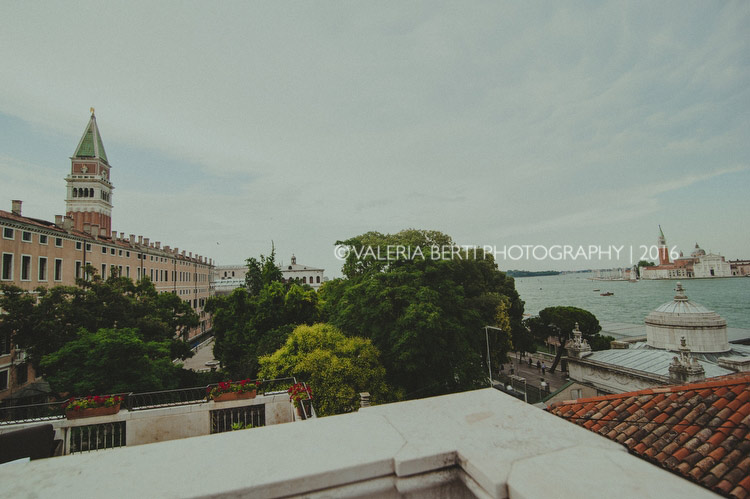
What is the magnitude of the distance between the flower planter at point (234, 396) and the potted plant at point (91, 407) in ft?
8.99

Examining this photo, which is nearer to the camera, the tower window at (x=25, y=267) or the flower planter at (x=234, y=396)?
the flower planter at (x=234, y=396)

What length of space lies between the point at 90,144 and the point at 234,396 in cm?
7434

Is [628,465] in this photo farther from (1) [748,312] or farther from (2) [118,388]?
(1) [748,312]

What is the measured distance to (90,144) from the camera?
6362 centimetres

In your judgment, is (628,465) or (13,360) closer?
(628,465)

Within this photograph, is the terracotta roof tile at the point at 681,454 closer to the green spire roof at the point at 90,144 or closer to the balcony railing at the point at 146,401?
the balcony railing at the point at 146,401

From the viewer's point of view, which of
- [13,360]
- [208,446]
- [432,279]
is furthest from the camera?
[13,360]

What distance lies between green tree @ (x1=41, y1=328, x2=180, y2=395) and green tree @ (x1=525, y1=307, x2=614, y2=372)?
38668 mm

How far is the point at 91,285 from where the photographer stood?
72.1ft

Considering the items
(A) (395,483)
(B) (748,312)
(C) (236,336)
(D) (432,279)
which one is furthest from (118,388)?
(B) (748,312)

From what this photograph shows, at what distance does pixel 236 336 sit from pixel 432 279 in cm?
1629

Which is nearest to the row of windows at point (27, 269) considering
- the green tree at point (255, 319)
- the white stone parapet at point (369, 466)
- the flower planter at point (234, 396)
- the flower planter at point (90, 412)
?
the green tree at point (255, 319)

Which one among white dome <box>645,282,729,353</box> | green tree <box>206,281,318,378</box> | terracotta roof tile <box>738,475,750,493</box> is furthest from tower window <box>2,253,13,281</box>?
white dome <box>645,282,729,353</box>

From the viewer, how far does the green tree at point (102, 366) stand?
1496cm
